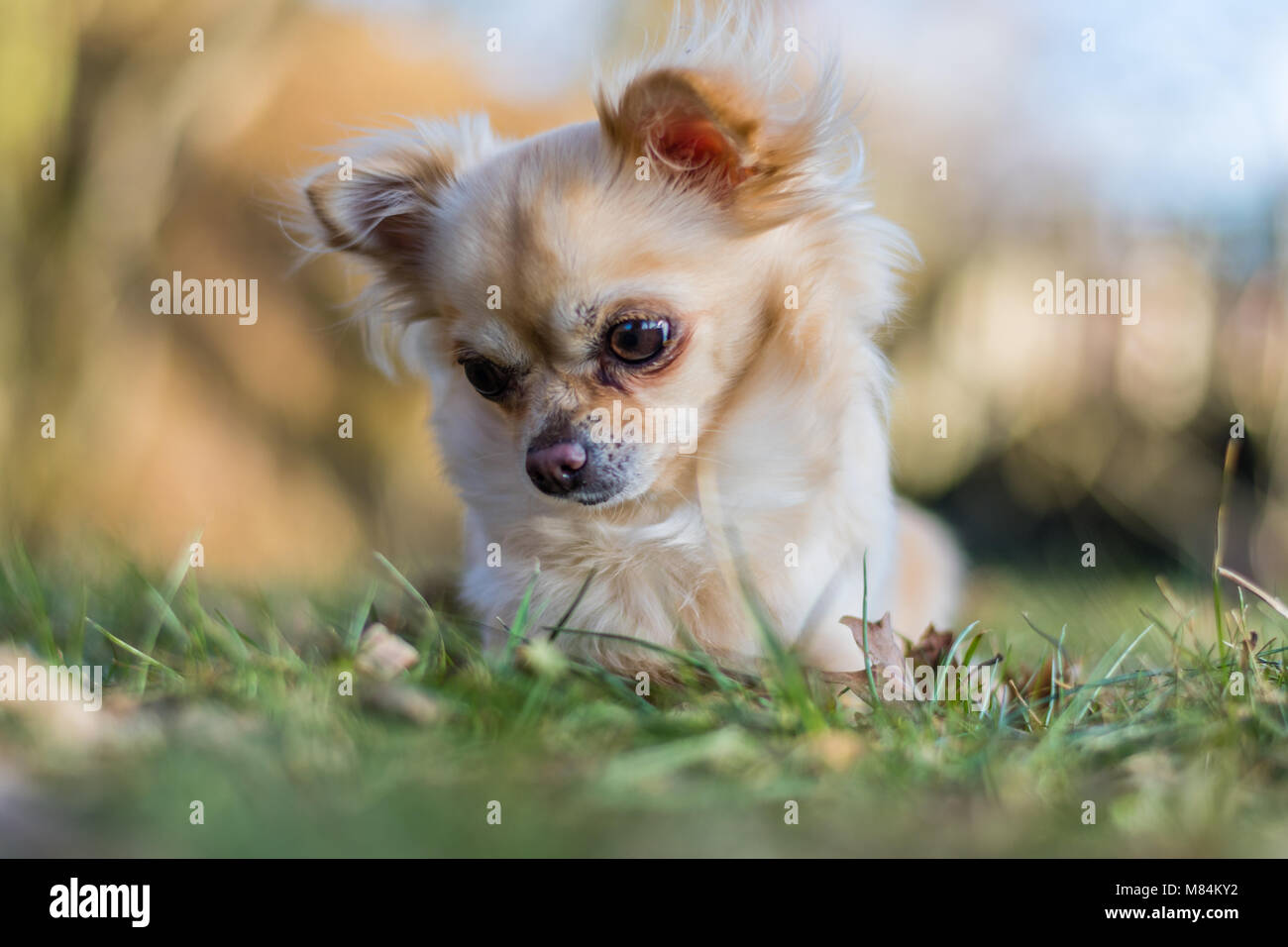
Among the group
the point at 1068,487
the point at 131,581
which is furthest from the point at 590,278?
the point at 1068,487

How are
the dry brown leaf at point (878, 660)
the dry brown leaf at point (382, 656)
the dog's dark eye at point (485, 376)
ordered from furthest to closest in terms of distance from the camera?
the dog's dark eye at point (485, 376)
the dry brown leaf at point (878, 660)
the dry brown leaf at point (382, 656)

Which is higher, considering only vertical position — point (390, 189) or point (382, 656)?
point (390, 189)

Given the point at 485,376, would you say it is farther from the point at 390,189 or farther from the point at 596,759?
the point at 596,759

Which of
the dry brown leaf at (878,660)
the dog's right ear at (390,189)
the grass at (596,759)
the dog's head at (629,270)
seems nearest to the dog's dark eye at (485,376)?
the dog's head at (629,270)

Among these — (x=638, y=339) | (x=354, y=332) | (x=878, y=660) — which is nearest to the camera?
(x=878, y=660)

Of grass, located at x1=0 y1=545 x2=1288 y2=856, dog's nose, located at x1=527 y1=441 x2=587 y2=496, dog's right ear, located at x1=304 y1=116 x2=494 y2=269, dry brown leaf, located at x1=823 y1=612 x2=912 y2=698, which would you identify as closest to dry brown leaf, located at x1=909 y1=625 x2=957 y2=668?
dry brown leaf, located at x1=823 y1=612 x2=912 y2=698

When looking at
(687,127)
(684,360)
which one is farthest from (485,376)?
(687,127)

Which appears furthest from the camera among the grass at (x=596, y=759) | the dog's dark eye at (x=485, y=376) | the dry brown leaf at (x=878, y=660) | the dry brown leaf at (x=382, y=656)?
the dog's dark eye at (x=485, y=376)

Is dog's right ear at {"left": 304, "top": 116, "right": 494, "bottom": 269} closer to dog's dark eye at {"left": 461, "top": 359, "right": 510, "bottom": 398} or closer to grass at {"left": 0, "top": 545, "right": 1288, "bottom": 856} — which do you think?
dog's dark eye at {"left": 461, "top": 359, "right": 510, "bottom": 398}

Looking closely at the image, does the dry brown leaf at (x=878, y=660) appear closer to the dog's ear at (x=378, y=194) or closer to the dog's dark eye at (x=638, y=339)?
the dog's dark eye at (x=638, y=339)
